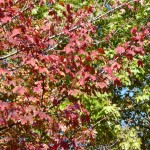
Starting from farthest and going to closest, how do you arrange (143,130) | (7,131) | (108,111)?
(143,130), (108,111), (7,131)

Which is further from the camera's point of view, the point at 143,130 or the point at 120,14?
the point at 143,130

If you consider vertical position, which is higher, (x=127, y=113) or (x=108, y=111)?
(x=127, y=113)

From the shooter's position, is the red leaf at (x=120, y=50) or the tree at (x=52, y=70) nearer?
the tree at (x=52, y=70)

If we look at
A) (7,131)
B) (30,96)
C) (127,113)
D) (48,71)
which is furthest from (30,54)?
(127,113)

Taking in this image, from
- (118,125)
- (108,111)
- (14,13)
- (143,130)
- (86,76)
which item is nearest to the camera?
(86,76)

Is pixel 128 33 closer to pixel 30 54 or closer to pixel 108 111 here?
pixel 108 111

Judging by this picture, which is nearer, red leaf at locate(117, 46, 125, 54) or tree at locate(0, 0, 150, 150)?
tree at locate(0, 0, 150, 150)

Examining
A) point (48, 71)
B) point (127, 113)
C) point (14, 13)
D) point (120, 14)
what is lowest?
point (48, 71)

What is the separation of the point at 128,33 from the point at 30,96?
6.58 m

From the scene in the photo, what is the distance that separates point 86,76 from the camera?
3688 mm

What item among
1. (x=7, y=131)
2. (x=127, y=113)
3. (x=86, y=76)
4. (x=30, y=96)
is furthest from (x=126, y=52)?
(x=127, y=113)

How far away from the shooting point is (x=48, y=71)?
3855 mm

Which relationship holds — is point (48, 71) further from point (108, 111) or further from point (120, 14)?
point (120, 14)

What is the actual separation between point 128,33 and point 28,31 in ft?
21.4
